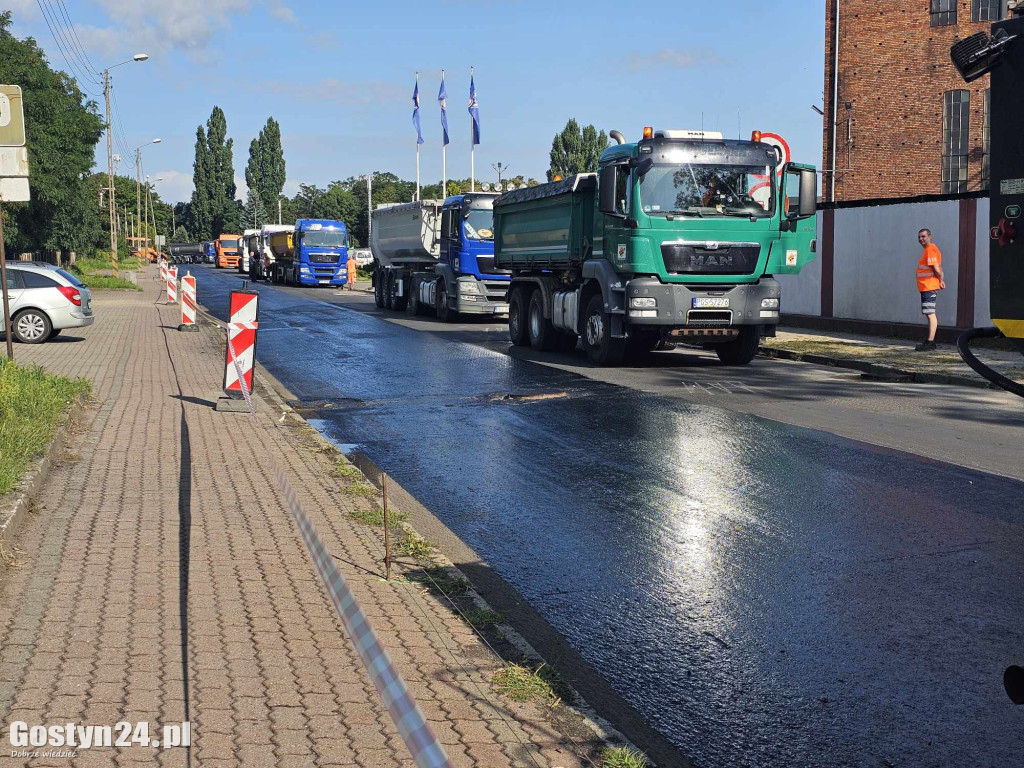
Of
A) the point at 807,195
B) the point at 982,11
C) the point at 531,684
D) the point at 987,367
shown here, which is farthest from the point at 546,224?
the point at 982,11

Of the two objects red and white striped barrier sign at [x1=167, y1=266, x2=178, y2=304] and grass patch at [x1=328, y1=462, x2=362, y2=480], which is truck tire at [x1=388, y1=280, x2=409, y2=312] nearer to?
red and white striped barrier sign at [x1=167, y1=266, x2=178, y2=304]

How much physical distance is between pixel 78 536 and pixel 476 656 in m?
3.00

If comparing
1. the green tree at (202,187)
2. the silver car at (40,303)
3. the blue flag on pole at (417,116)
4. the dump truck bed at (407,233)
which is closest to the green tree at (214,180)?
the green tree at (202,187)

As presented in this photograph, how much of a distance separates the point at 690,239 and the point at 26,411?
969cm

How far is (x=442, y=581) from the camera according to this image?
5.76m

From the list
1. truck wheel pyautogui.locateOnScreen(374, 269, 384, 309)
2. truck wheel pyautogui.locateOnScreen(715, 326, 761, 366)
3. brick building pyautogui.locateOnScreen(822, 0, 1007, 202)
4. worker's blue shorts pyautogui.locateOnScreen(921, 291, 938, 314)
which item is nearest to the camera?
truck wheel pyautogui.locateOnScreen(715, 326, 761, 366)

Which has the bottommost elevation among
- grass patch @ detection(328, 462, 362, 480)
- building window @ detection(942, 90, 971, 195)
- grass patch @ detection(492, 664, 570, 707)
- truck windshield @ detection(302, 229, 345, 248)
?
grass patch @ detection(492, 664, 570, 707)

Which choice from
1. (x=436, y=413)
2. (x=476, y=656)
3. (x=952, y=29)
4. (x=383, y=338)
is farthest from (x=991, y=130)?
(x=952, y=29)

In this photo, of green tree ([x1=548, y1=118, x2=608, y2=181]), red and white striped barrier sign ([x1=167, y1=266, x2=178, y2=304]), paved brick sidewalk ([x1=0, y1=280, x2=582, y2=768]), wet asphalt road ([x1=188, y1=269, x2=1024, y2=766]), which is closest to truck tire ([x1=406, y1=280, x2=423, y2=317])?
red and white striped barrier sign ([x1=167, y1=266, x2=178, y2=304])

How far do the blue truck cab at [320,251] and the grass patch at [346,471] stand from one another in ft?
136

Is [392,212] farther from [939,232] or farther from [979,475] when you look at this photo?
[979,475]

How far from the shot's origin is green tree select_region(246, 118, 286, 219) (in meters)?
137

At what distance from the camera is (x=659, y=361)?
18078 millimetres

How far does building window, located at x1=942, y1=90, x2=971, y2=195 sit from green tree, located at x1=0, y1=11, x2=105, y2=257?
95.6 ft
